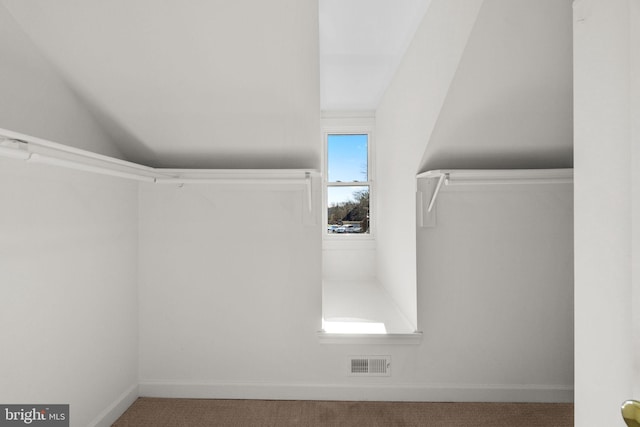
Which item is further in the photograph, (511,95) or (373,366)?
(373,366)

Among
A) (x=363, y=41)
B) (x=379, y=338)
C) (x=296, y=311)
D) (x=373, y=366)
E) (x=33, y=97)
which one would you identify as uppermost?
(x=363, y=41)

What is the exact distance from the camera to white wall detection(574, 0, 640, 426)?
1.76 feet

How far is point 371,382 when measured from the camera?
6.70 feet

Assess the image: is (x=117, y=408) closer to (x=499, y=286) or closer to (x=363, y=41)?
(x=499, y=286)

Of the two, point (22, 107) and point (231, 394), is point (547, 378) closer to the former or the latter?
point (231, 394)

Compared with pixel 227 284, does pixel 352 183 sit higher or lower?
higher

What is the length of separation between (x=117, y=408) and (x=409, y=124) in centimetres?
242

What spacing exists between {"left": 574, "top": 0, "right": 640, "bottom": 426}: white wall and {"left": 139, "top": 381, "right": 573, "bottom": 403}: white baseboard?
1528 mm

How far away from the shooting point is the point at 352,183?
147 inches

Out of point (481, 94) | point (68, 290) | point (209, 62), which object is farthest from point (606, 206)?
point (68, 290)

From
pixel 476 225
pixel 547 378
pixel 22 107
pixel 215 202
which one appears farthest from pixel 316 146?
pixel 547 378

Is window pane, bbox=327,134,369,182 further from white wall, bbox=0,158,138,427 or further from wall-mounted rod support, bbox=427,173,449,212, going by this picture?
white wall, bbox=0,158,138,427

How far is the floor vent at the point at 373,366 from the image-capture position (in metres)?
2.04

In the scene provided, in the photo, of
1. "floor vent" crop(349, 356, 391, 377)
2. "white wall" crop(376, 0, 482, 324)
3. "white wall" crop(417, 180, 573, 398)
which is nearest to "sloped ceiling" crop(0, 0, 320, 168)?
"white wall" crop(376, 0, 482, 324)
